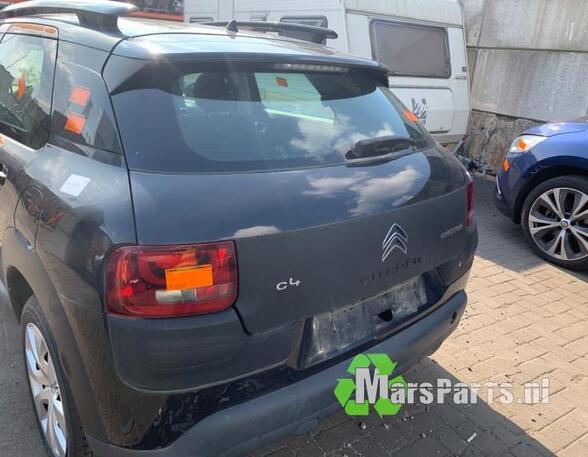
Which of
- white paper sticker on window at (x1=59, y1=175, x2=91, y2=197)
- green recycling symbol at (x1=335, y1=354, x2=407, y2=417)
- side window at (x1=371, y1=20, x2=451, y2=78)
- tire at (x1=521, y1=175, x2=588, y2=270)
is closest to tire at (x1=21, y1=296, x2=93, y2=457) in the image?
white paper sticker on window at (x1=59, y1=175, x2=91, y2=197)

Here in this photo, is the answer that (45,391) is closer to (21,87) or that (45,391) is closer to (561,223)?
→ (21,87)

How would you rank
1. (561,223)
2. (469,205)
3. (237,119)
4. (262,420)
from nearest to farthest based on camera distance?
(262,420) → (237,119) → (469,205) → (561,223)

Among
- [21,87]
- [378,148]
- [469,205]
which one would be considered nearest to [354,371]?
[378,148]

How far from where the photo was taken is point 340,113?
213cm

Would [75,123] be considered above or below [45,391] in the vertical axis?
above

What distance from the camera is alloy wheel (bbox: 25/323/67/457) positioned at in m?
1.94

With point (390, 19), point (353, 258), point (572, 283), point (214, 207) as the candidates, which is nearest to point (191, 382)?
point (214, 207)

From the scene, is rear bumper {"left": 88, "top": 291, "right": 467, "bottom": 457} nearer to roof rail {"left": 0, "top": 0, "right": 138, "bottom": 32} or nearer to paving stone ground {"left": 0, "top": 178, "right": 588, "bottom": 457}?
paving stone ground {"left": 0, "top": 178, "right": 588, "bottom": 457}

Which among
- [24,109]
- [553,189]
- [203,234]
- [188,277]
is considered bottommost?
[553,189]

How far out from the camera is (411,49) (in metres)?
6.41

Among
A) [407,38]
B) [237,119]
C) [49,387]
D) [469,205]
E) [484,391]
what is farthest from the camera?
[407,38]

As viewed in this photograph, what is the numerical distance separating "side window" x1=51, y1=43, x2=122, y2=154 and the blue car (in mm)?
4026

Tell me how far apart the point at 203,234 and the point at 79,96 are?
31.7 inches

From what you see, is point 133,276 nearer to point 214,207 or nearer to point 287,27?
point 214,207
